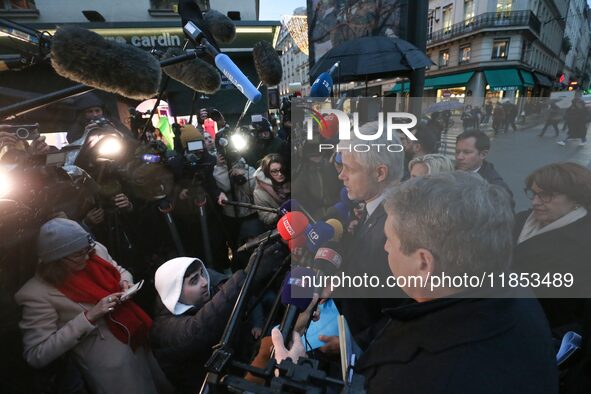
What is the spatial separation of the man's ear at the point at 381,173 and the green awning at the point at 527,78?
2664 centimetres

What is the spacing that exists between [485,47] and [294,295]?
94.2 feet

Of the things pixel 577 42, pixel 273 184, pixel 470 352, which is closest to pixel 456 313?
pixel 470 352

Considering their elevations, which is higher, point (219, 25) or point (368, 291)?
point (219, 25)

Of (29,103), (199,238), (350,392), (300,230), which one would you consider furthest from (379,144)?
(199,238)

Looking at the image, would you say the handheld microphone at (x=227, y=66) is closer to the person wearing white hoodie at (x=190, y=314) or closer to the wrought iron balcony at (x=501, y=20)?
the person wearing white hoodie at (x=190, y=314)

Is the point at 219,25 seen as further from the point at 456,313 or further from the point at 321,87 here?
the point at 456,313

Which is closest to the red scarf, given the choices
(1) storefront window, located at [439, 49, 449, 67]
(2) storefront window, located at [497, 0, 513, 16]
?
(1) storefront window, located at [439, 49, 449, 67]

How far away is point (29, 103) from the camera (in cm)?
83

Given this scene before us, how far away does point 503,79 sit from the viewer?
67.8ft

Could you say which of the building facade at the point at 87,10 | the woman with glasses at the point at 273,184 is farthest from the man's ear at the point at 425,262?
the building facade at the point at 87,10

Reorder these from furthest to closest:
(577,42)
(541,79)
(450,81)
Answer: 1. (577,42)
2. (541,79)
3. (450,81)

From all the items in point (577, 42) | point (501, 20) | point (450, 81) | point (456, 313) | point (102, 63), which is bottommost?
point (456, 313)

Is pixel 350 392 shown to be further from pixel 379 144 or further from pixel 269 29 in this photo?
pixel 269 29

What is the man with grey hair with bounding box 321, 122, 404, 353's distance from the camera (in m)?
1.47
